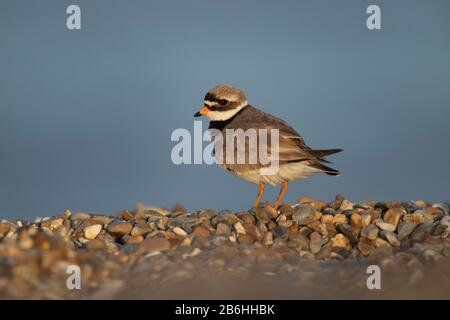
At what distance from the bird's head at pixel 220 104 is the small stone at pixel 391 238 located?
3.30 m

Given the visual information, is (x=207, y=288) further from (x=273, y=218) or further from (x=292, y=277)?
(x=273, y=218)

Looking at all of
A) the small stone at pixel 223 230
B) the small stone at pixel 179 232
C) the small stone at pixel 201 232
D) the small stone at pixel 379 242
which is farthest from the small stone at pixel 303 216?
the small stone at pixel 179 232

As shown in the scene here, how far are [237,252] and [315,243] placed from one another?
5.49ft

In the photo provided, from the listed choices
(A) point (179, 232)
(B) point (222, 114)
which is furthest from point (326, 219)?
(B) point (222, 114)

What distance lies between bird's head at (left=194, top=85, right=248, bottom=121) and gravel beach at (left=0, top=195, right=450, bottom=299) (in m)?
1.69

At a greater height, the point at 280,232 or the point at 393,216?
the point at 393,216

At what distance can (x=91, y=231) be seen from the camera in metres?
9.04

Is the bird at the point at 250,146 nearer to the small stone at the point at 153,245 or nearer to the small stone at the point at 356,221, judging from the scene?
the small stone at the point at 356,221

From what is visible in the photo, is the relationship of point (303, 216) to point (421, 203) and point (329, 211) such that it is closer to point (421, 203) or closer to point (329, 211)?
point (329, 211)

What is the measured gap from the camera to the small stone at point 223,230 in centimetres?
865

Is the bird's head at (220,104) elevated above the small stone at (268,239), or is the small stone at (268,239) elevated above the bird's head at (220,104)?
the bird's head at (220,104)
